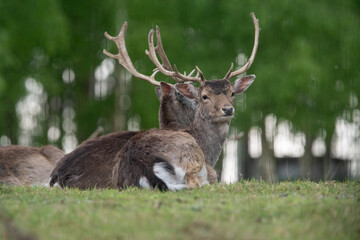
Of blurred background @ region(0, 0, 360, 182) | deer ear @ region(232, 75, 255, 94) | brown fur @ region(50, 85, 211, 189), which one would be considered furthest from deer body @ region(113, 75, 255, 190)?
blurred background @ region(0, 0, 360, 182)

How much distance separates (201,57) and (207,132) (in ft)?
26.7

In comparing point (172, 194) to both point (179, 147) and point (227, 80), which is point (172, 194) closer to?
point (179, 147)

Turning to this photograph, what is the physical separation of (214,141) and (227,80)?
84 cm

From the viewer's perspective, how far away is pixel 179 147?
7.20m

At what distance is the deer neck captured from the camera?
884 centimetres

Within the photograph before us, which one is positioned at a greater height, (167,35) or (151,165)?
(167,35)

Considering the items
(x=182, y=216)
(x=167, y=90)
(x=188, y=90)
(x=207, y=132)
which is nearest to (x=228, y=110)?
(x=207, y=132)

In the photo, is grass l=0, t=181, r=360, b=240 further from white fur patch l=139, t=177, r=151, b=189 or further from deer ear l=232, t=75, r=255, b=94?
deer ear l=232, t=75, r=255, b=94

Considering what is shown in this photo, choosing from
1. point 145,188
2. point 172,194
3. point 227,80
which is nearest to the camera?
point 172,194

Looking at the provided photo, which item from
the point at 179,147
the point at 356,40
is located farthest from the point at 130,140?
the point at 356,40

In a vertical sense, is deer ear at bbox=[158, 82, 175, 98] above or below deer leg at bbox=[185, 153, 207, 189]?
above

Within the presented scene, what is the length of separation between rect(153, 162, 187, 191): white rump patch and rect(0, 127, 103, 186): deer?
122 inches

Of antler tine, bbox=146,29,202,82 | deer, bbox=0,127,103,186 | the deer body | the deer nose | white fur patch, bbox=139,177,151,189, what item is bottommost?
deer, bbox=0,127,103,186

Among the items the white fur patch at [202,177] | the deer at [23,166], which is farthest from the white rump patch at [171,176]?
the deer at [23,166]
